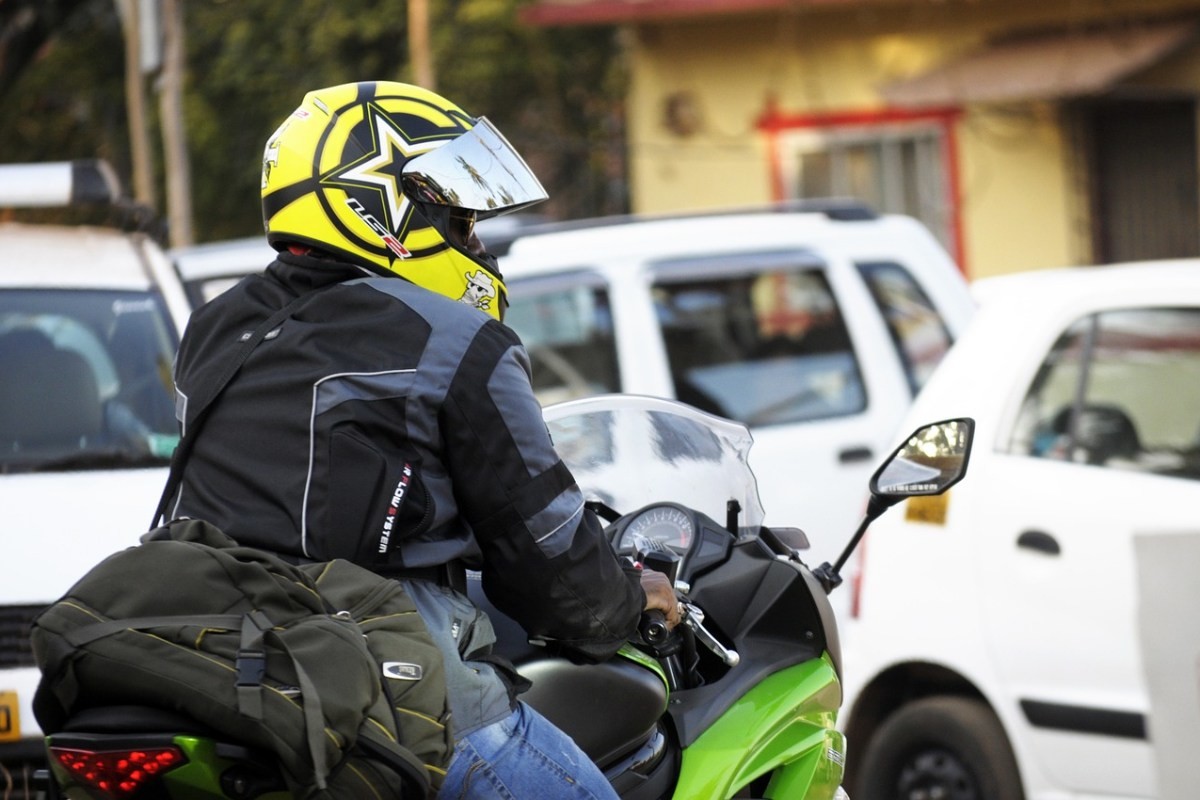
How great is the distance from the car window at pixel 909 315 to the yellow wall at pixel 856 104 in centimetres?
632

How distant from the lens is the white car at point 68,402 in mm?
4598

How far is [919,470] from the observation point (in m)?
3.04

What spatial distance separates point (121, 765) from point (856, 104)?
525 inches

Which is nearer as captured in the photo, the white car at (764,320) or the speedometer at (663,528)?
the speedometer at (663,528)

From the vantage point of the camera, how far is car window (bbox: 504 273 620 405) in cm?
727

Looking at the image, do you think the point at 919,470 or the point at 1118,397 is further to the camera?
the point at 1118,397

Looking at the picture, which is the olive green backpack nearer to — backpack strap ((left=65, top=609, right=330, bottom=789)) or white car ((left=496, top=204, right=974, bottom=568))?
backpack strap ((left=65, top=609, right=330, bottom=789))

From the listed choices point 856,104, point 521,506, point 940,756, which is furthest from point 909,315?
point 856,104

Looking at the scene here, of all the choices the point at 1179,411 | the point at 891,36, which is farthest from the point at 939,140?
the point at 1179,411

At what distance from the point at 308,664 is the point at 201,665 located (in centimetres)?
12

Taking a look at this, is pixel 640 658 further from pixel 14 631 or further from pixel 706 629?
pixel 14 631

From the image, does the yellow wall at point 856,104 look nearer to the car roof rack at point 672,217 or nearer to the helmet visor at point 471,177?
the car roof rack at point 672,217

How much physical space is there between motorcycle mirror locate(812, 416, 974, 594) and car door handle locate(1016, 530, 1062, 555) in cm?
208

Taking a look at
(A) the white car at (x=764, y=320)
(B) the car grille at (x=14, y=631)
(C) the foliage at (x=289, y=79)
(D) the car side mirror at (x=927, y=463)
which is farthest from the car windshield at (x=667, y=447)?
(C) the foliage at (x=289, y=79)
